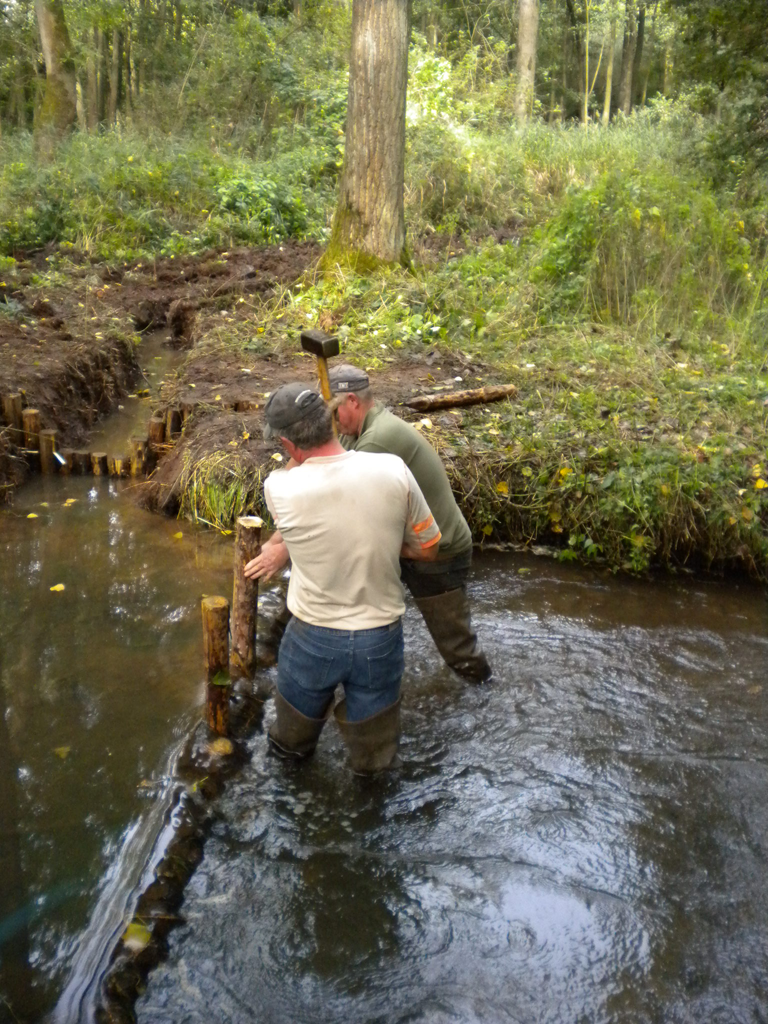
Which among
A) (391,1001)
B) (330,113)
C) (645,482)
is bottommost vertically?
(391,1001)

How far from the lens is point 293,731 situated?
4508 mm

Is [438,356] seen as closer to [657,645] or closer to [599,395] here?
[599,395]

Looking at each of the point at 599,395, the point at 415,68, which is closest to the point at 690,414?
the point at 599,395

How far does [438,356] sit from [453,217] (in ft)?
20.6

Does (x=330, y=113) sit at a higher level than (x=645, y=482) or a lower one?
higher

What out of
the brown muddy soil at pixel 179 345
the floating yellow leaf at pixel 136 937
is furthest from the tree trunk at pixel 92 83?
the floating yellow leaf at pixel 136 937

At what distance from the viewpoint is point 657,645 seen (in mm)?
6500

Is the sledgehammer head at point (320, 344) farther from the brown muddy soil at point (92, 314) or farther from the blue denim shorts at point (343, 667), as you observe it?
the brown muddy soil at point (92, 314)

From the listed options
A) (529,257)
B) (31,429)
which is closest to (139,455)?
(31,429)

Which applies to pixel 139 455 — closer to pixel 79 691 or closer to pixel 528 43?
pixel 79 691

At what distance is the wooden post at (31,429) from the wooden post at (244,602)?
4495mm

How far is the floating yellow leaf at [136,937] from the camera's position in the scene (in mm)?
3637

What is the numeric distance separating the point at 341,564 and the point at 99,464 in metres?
5.81

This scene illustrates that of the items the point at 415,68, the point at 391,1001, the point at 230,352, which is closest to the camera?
the point at 391,1001
